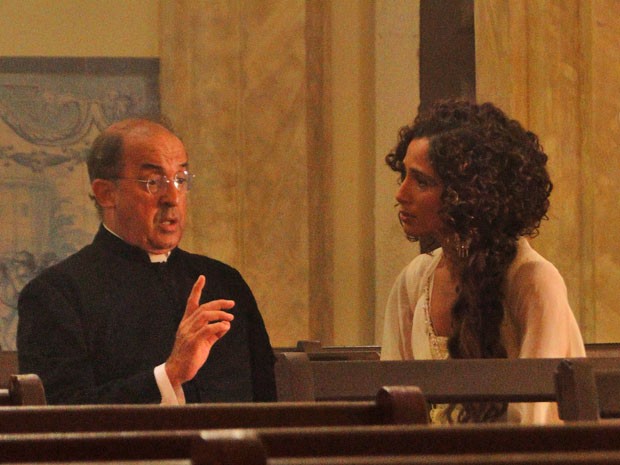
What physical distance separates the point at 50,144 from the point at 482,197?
4687mm

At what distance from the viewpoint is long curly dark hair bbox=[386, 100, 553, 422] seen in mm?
4020

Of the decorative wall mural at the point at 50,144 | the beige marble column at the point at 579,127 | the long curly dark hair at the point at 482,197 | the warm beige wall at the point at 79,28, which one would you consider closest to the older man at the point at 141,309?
the long curly dark hair at the point at 482,197

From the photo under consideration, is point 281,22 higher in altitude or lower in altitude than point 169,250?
higher

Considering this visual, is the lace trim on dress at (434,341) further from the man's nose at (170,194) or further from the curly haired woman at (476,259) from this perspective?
the man's nose at (170,194)

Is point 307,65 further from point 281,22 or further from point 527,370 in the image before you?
point 527,370

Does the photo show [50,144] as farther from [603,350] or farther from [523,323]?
[523,323]

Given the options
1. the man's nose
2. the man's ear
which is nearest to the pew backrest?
the man's nose

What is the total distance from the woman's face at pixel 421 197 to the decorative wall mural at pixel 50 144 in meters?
4.24

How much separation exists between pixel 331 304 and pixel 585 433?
631cm

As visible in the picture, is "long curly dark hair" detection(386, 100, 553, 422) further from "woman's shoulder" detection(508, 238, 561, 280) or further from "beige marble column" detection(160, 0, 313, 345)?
"beige marble column" detection(160, 0, 313, 345)

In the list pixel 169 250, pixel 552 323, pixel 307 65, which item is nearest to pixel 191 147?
pixel 307 65

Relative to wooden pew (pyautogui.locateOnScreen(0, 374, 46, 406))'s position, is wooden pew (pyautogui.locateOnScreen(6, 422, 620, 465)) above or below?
above

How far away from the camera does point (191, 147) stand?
26.7 feet

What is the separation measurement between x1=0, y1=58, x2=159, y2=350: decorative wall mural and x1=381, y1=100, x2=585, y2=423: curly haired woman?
4.13 m
